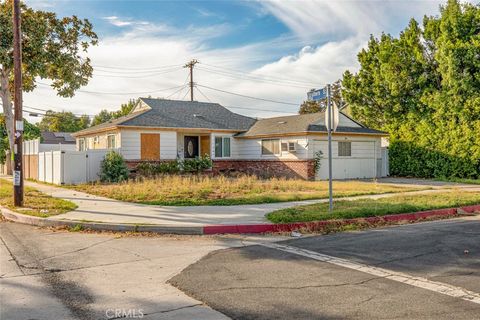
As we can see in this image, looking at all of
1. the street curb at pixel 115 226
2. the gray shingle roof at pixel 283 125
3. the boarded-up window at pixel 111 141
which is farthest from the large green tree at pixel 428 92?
the street curb at pixel 115 226

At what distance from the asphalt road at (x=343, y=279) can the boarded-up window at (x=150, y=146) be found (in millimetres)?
17799

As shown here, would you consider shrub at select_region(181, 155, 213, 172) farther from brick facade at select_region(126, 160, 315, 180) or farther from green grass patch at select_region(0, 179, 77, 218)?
green grass patch at select_region(0, 179, 77, 218)

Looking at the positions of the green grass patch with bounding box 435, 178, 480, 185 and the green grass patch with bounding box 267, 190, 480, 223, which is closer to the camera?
the green grass patch with bounding box 267, 190, 480, 223

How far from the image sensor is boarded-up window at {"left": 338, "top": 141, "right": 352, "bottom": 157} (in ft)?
86.7

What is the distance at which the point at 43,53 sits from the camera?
674 inches

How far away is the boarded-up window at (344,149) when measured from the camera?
26.4 m

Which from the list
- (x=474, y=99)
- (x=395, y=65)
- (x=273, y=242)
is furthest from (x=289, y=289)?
(x=395, y=65)

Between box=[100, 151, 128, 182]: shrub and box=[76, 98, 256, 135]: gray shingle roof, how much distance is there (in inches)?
90.0

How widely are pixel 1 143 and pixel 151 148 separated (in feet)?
67.7

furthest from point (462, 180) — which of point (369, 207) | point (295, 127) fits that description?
point (369, 207)

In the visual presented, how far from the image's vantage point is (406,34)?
28.0 meters

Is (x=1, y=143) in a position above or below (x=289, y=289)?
above

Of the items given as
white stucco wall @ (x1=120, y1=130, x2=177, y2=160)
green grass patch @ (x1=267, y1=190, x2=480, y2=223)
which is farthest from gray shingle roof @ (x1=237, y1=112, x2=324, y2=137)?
green grass patch @ (x1=267, y1=190, x2=480, y2=223)

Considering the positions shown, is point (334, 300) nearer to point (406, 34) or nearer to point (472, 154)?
point (472, 154)
